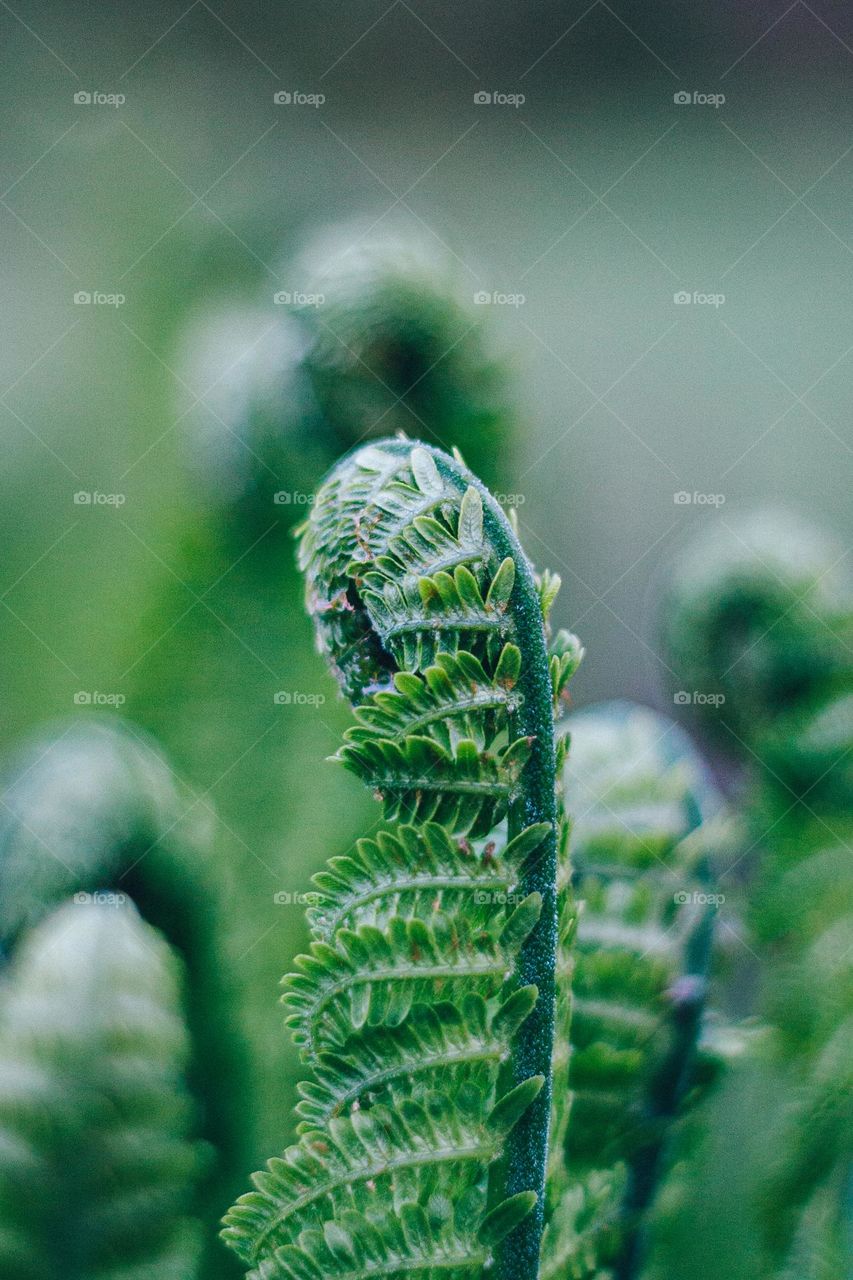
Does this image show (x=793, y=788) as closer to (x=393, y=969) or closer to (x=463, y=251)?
(x=393, y=969)

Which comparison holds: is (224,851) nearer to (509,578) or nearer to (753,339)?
(509,578)

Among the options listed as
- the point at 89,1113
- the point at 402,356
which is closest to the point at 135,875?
the point at 89,1113

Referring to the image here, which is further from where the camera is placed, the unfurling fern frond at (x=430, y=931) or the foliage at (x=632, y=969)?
the foliage at (x=632, y=969)

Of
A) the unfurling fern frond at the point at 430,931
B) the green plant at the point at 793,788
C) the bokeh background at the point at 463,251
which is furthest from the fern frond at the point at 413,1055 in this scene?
the bokeh background at the point at 463,251

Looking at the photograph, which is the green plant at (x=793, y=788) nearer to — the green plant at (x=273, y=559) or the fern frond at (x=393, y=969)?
the green plant at (x=273, y=559)

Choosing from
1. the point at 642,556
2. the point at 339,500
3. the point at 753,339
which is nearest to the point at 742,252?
the point at 753,339

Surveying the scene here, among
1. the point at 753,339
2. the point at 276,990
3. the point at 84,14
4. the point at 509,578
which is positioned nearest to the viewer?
the point at 509,578
